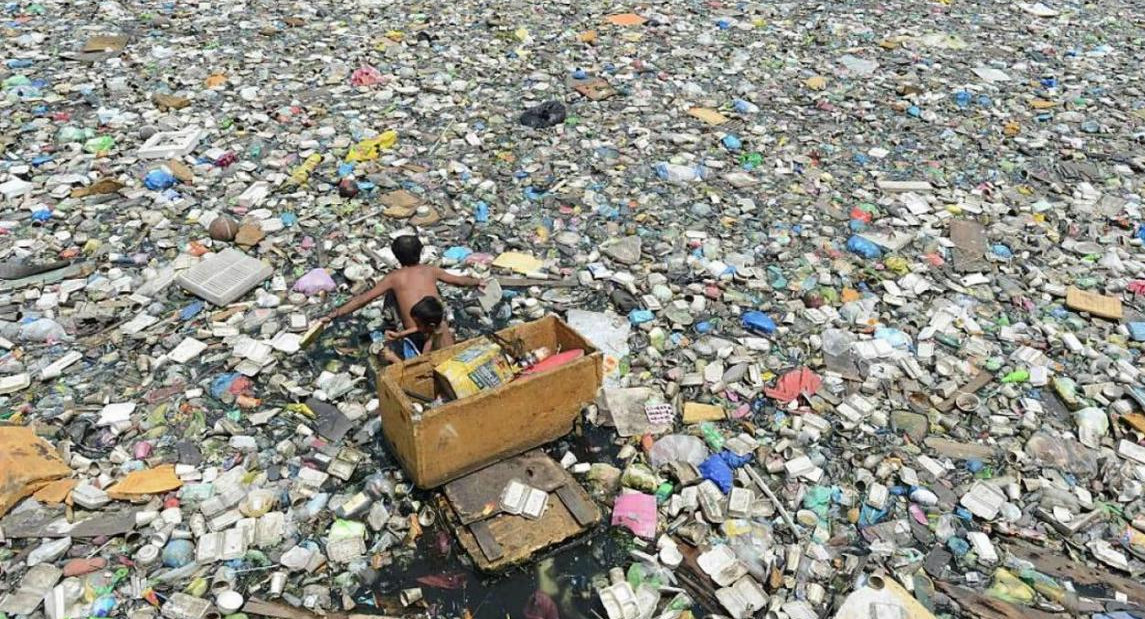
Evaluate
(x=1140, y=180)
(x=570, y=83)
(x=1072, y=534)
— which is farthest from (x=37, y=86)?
(x=1140, y=180)

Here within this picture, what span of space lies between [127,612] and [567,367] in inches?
80.7

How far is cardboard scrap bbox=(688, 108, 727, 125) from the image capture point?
752 centimetres

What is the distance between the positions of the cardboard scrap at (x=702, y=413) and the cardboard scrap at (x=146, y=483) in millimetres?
2493

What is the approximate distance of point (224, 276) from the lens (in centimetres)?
521

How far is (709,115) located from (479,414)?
4817 mm

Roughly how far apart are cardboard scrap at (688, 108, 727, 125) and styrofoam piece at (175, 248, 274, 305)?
4090 mm

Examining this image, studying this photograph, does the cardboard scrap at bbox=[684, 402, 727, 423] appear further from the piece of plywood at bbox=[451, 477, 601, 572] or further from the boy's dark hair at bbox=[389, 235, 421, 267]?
the boy's dark hair at bbox=[389, 235, 421, 267]

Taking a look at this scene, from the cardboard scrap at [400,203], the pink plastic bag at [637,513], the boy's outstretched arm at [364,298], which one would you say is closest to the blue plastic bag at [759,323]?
the pink plastic bag at [637,513]

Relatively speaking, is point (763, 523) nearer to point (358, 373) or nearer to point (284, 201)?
point (358, 373)

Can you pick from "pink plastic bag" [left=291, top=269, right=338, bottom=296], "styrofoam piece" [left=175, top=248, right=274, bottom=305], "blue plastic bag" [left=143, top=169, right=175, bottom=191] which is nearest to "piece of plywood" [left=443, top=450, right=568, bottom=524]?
"pink plastic bag" [left=291, top=269, right=338, bottom=296]

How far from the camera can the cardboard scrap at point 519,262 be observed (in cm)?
553

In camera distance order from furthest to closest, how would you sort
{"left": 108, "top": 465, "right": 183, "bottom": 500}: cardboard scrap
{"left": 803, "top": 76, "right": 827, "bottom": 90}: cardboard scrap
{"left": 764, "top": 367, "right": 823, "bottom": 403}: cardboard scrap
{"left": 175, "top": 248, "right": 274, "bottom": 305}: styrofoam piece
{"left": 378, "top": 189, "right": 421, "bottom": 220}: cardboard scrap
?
{"left": 803, "top": 76, "right": 827, "bottom": 90}: cardboard scrap
{"left": 378, "top": 189, "right": 421, "bottom": 220}: cardboard scrap
{"left": 175, "top": 248, "right": 274, "bottom": 305}: styrofoam piece
{"left": 764, "top": 367, "right": 823, "bottom": 403}: cardboard scrap
{"left": 108, "top": 465, "right": 183, "bottom": 500}: cardboard scrap

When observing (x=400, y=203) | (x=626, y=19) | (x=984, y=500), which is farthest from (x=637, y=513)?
(x=626, y=19)

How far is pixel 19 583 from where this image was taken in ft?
11.1
